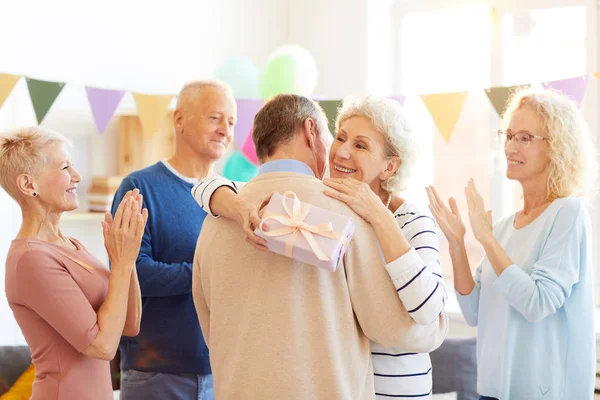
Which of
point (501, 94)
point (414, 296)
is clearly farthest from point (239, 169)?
point (414, 296)

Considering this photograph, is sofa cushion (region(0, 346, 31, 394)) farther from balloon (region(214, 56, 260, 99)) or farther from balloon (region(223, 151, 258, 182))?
balloon (region(214, 56, 260, 99))

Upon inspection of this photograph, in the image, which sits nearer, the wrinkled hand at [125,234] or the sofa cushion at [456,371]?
the wrinkled hand at [125,234]

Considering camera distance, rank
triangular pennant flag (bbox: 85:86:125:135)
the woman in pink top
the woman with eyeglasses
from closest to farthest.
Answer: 1. the woman in pink top
2. the woman with eyeglasses
3. triangular pennant flag (bbox: 85:86:125:135)

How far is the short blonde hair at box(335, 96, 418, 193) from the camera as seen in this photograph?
1.65 m

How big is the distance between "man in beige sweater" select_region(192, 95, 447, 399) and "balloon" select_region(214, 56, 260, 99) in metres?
2.03

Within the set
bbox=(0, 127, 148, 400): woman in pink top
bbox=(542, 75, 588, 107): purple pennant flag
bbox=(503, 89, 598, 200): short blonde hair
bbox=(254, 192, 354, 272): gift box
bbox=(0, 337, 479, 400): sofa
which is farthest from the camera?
bbox=(0, 337, 479, 400): sofa

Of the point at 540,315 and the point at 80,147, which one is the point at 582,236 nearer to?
the point at 540,315

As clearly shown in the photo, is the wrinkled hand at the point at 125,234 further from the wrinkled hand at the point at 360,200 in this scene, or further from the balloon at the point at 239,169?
the balloon at the point at 239,169

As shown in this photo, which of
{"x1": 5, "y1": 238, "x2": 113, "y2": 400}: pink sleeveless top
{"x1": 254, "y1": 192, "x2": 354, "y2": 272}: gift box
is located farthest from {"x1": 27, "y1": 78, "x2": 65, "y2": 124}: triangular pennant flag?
{"x1": 254, "y1": 192, "x2": 354, "y2": 272}: gift box

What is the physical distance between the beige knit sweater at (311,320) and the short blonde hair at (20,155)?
0.60 metres

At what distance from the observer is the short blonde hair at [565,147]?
6.33 ft

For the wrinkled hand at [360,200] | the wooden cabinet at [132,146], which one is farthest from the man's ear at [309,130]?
the wooden cabinet at [132,146]

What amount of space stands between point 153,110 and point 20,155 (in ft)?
5.09

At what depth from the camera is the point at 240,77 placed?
348 cm
